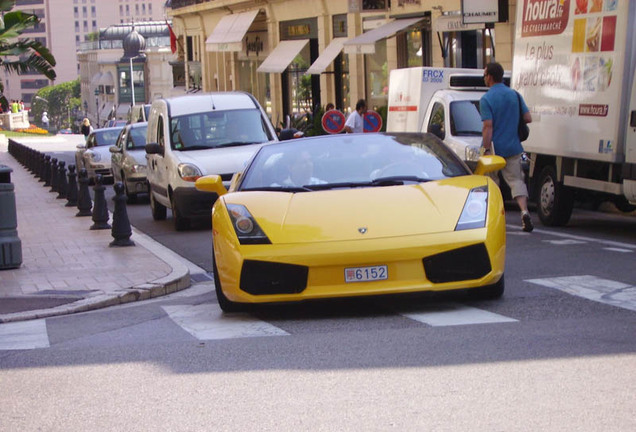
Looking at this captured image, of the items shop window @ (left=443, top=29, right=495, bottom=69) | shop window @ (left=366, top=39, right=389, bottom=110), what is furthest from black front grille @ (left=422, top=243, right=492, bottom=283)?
shop window @ (left=366, top=39, right=389, bottom=110)

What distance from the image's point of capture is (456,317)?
26.5 ft

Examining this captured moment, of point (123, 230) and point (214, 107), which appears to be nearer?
point (123, 230)

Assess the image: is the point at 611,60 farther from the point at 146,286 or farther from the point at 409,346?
the point at 409,346

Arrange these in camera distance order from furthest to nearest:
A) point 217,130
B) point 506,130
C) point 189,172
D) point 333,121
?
point 333,121, point 217,130, point 189,172, point 506,130

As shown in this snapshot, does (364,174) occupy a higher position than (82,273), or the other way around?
(364,174)

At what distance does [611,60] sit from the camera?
13523 mm

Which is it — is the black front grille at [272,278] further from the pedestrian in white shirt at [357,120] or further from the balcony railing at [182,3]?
the balcony railing at [182,3]

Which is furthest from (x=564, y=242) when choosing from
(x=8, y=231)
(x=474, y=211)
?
(x=8, y=231)

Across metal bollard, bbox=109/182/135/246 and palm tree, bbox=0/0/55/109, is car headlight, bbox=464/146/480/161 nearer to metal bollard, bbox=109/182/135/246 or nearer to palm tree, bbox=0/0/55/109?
metal bollard, bbox=109/182/135/246

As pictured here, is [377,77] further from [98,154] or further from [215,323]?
[215,323]

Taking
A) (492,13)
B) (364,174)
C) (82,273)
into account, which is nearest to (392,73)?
(492,13)

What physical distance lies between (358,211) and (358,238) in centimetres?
31

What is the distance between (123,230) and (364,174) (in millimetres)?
6271

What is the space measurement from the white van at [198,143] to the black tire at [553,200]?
4.28 metres
